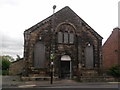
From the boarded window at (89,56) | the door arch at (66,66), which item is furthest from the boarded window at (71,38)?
the boarded window at (89,56)

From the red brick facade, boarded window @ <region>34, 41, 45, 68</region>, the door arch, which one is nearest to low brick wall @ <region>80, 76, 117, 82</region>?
the door arch

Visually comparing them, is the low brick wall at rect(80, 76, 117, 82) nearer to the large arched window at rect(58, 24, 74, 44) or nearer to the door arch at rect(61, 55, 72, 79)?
the door arch at rect(61, 55, 72, 79)

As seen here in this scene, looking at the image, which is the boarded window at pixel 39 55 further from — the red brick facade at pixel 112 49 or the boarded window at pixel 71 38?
the red brick facade at pixel 112 49

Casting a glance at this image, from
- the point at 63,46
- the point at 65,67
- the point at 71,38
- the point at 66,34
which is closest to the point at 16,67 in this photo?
the point at 65,67

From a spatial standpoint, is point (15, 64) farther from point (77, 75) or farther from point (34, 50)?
point (77, 75)

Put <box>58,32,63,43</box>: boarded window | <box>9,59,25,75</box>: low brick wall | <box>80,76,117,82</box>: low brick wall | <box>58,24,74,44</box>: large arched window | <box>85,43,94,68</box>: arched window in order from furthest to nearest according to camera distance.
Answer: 1. <box>9,59,25,75</box>: low brick wall
2. <box>85,43,94,68</box>: arched window
3. <box>58,24,74,44</box>: large arched window
4. <box>58,32,63,43</box>: boarded window
5. <box>80,76,117,82</box>: low brick wall

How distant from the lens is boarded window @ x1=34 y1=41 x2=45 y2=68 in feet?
72.7

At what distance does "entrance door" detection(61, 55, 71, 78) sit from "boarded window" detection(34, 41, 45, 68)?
2.82m

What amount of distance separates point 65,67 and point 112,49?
47.9ft

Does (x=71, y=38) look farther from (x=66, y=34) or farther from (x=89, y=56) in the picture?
(x=89, y=56)

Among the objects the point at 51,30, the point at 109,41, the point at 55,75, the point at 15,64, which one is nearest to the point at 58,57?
the point at 55,75

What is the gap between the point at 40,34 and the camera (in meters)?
22.8

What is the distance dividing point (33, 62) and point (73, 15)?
902 centimetres

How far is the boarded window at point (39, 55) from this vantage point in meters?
22.2
